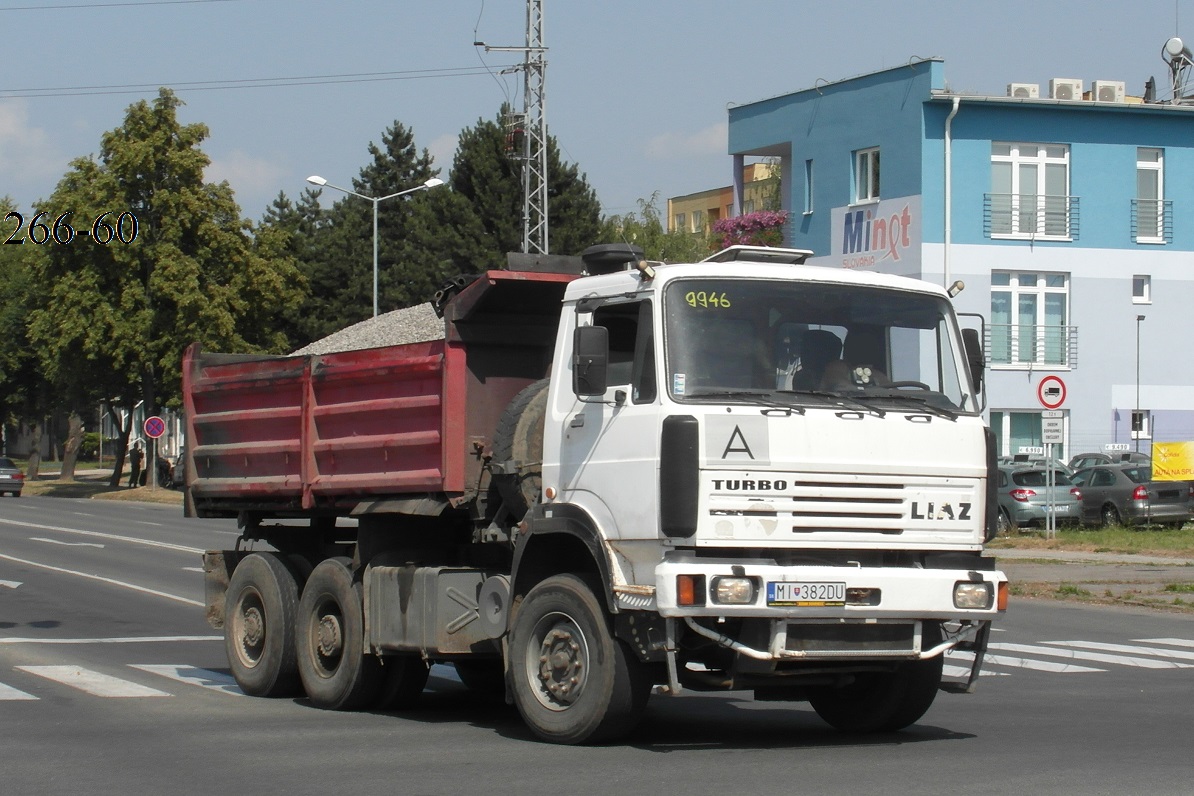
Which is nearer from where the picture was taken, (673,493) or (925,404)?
(673,493)

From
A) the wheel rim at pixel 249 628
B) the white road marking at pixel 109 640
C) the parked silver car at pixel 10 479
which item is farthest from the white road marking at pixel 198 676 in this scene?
the parked silver car at pixel 10 479

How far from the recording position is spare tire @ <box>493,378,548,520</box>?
9.89 m

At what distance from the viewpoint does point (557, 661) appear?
9.23 meters

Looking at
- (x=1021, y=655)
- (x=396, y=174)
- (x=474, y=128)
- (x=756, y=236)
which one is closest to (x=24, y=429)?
(x=396, y=174)

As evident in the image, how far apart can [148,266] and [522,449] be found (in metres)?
52.6

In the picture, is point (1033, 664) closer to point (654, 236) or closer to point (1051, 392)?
point (1051, 392)

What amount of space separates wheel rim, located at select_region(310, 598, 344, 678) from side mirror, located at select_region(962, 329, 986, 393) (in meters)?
4.40

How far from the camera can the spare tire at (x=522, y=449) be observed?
32.4ft

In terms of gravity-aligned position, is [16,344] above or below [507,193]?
below

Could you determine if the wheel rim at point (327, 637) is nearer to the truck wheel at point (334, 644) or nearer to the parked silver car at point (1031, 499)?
the truck wheel at point (334, 644)

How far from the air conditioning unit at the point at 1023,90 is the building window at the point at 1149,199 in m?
3.16

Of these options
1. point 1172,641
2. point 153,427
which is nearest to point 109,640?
point 1172,641

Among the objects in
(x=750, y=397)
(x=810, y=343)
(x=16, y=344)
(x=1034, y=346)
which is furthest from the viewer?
(x=16, y=344)

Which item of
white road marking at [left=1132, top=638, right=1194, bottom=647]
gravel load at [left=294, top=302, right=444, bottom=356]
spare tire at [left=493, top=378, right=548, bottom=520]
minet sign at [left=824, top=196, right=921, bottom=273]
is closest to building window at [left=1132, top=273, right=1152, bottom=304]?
minet sign at [left=824, top=196, right=921, bottom=273]
